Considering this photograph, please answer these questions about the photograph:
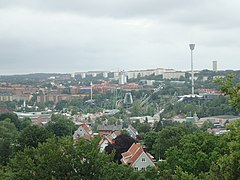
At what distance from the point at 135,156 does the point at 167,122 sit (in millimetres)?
35524

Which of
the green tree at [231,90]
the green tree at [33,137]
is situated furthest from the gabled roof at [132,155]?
the green tree at [231,90]

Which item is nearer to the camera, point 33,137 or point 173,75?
point 33,137

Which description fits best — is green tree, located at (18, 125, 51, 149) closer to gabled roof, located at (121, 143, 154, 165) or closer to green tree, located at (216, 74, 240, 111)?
gabled roof, located at (121, 143, 154, 165)

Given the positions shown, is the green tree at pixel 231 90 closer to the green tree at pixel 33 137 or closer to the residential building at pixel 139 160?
the residential building at pixel 139 160

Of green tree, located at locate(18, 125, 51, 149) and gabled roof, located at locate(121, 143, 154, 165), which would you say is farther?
gabled roof, located at locate(121, 143, 154, 165)

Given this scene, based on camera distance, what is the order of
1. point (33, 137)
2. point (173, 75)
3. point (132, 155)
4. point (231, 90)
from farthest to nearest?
point (173, 75), point (132, 155), point (33, 137), point (231, 90)

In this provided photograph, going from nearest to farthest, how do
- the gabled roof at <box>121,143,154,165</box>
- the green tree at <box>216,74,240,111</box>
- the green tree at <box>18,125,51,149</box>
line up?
the green tree at <box>216,74,240,111</box> → the green tree at <box>18,125,51,149</box> → the gabled roof at <box>121,143,154,165</box>

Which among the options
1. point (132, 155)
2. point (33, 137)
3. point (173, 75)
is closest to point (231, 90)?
point (33, 137)

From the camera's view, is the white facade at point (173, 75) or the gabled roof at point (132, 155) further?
the white facade at point (173, 75)

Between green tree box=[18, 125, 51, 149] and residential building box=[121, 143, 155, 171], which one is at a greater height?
green tree box=[18, 125, 51, 149]

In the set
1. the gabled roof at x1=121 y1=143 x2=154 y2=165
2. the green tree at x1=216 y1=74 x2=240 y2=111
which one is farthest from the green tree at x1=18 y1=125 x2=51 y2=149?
the green tree at x1=216 y1=74 x2=240 y2=111

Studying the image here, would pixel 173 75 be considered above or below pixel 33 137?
below

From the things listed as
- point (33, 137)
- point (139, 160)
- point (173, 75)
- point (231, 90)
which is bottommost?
point (139, 160)

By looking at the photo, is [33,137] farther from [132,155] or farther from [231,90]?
[231,90]
